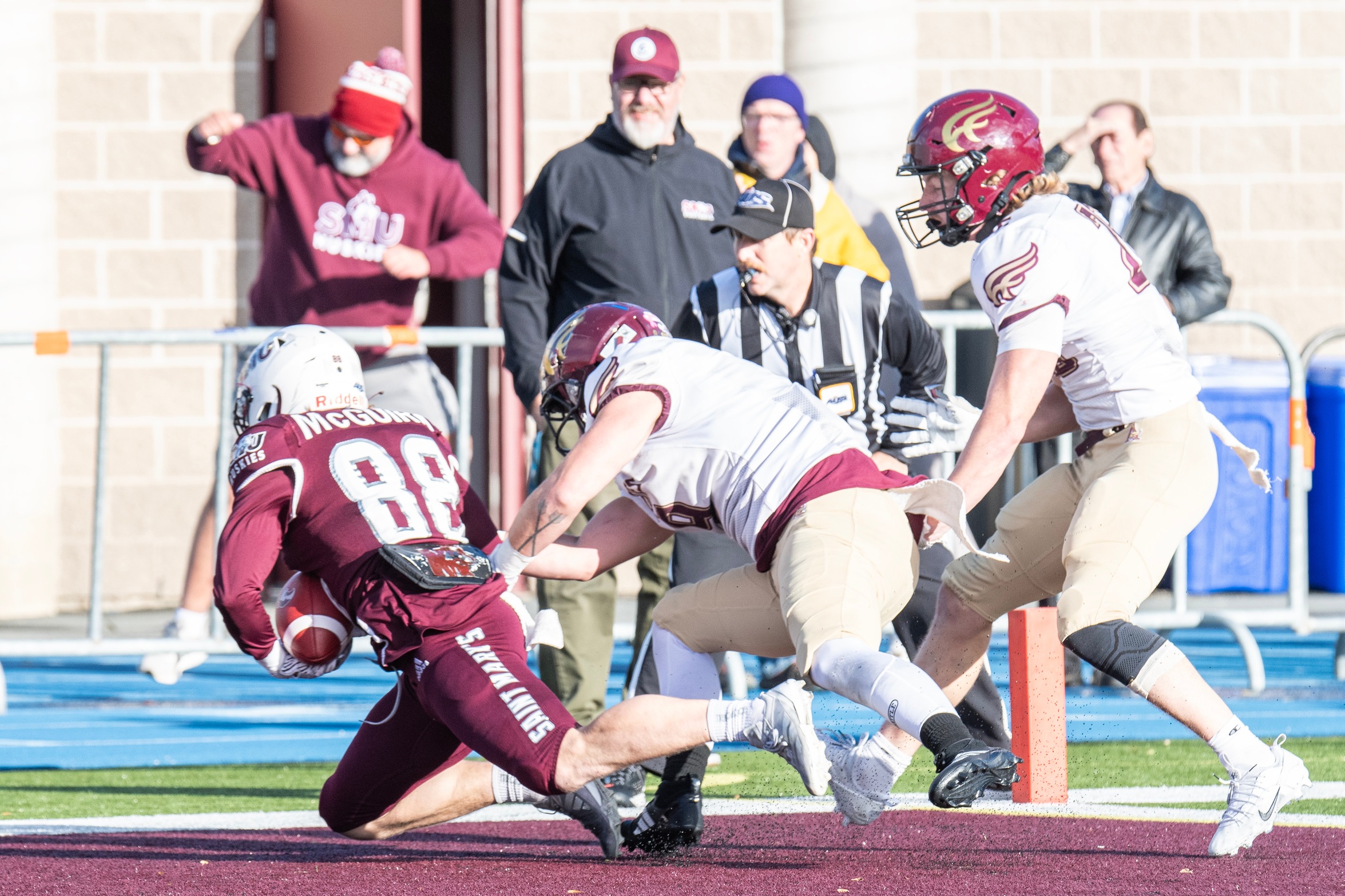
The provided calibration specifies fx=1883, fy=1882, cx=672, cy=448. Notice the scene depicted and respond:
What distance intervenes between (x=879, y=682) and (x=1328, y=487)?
21.0ft

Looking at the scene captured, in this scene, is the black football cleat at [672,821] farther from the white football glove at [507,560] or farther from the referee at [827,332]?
the referee at [827,332]

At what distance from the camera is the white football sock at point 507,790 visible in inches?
179

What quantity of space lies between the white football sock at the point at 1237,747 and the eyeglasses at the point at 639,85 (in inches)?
124

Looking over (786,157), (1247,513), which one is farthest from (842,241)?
(1247,513)

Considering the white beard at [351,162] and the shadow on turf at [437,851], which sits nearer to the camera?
the shadow on turf at [437,851]

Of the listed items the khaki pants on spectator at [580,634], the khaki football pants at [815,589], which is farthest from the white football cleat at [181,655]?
the khaki football pants at [815,589]

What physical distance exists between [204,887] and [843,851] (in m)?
1.51

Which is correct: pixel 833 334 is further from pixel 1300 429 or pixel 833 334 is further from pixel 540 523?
pixel 1300 429

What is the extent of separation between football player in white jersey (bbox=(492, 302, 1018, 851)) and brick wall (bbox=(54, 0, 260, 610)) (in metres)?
5.88

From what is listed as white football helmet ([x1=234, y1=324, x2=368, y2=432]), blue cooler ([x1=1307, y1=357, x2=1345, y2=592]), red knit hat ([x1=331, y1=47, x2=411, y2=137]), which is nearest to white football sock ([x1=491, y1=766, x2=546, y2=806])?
white football helmet ([x1=234, y1=324, x2=368, y2=432])

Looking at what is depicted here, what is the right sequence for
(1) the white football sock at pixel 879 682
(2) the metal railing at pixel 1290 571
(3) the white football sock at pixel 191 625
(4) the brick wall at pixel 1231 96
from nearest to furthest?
(1) the white football sock at pixel 879 682 → (3) the white football sock at pixel 191 625 → (2) the metal railing at pixel 1290 571 → (4) the brick wall at pixel 1231 96

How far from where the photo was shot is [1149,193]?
7.62 meters

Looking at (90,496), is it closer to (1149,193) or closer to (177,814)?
(177,814)

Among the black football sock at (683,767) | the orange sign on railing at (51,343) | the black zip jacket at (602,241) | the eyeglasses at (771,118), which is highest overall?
the eyeglasses at (771,118)
